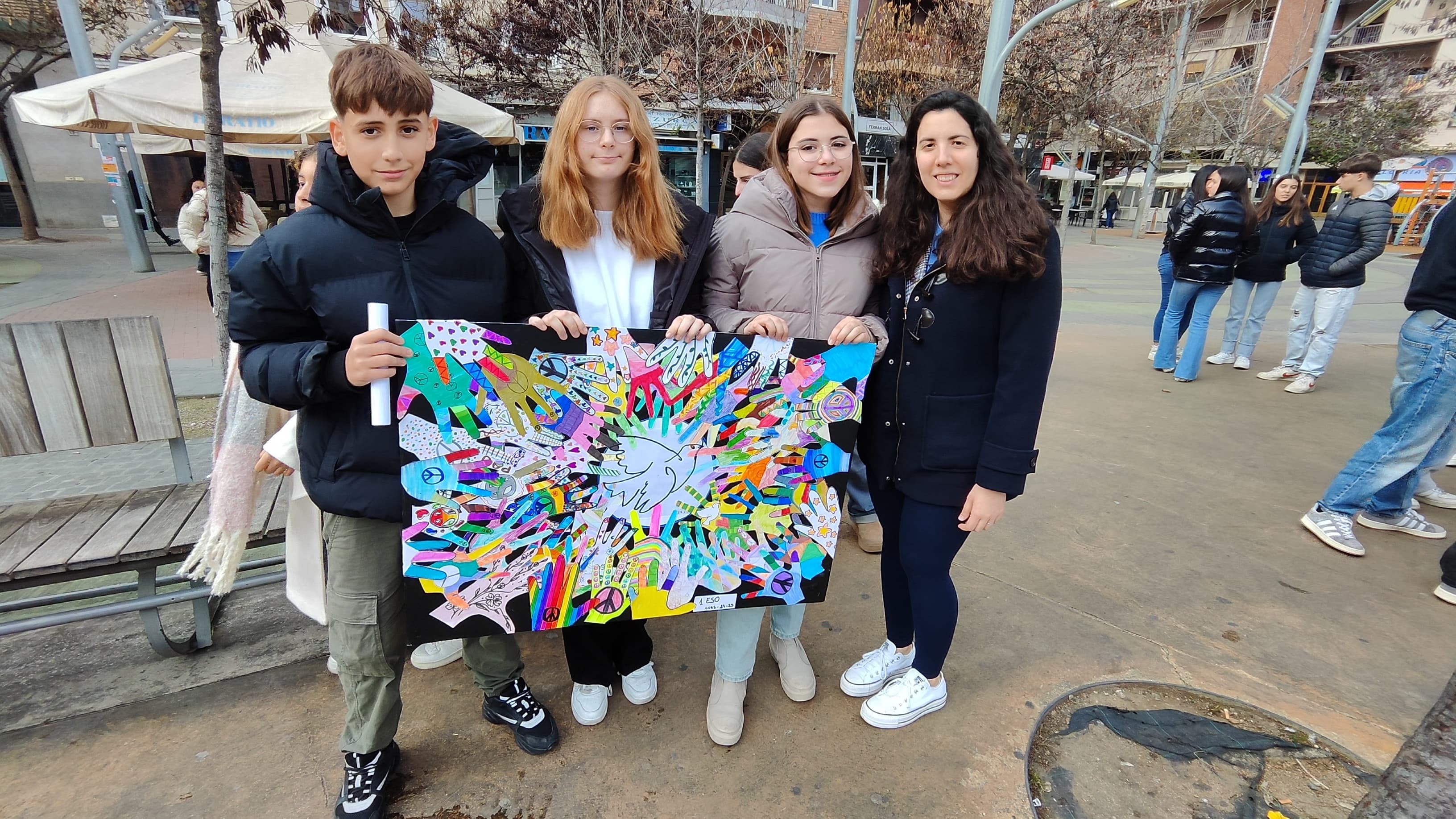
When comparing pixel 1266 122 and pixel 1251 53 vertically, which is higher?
pixel 1251 53

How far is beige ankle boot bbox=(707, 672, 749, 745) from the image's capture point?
2.18 meters

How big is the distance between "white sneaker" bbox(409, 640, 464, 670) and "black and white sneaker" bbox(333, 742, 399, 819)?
0.60 meters

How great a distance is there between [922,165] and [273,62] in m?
6.42

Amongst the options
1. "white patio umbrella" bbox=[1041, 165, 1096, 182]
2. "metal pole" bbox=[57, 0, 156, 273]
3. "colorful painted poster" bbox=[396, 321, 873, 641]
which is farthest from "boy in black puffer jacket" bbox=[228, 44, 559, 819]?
"white patio umbrella" bbox=[1041, 165, 1096, 182]

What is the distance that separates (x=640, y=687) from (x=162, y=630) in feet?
5.90

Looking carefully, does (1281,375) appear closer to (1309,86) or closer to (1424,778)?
(1424,778)

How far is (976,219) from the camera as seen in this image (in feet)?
5.96

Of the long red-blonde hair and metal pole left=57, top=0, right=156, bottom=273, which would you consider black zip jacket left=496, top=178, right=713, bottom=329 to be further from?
metal pole left=57, top=0, right=156, bottom=273

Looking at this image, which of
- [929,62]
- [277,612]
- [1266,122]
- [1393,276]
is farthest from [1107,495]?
[1266,122]

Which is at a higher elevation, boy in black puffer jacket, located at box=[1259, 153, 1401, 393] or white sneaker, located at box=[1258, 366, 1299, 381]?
boy in black puffer jacket, located at box=[1259, 153, 1401, 393]

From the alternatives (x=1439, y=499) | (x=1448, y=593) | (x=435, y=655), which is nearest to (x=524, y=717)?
(x=435, y=655)

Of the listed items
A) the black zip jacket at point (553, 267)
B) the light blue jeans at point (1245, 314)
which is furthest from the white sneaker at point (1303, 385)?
the black zip jacket at point (553, 267)

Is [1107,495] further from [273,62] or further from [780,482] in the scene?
[273,62]

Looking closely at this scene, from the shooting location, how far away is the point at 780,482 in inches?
80.4
